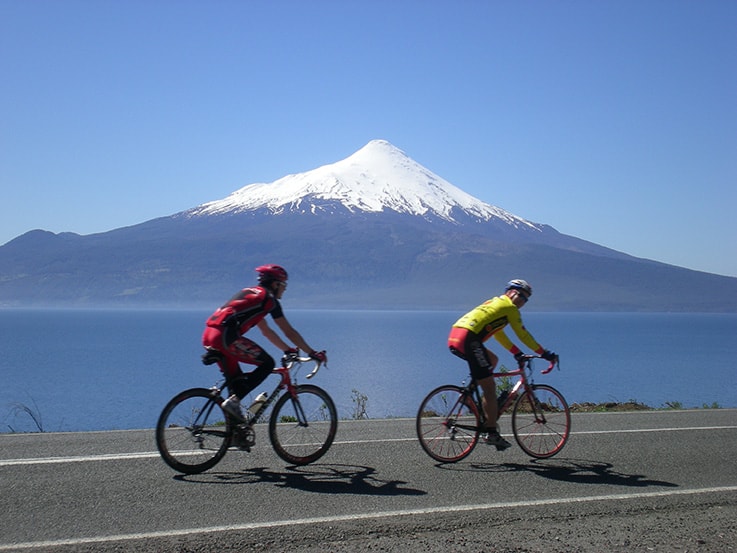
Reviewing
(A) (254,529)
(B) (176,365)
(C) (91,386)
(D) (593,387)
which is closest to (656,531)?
(A) (254,529)

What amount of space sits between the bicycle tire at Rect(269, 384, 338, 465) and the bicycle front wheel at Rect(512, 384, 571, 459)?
1876 mm

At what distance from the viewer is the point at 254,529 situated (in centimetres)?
Answer: 544

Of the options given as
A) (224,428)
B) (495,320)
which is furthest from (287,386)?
(495,320)

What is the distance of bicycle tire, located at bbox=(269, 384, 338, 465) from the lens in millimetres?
7582

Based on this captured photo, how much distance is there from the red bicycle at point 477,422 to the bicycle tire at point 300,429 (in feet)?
2.96

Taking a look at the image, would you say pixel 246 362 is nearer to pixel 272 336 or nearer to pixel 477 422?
pixel 272 336

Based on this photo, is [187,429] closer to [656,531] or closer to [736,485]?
[656,531]

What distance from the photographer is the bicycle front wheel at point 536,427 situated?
27.1 ft

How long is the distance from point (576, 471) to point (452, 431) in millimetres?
1217

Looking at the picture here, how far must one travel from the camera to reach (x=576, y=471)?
761cm

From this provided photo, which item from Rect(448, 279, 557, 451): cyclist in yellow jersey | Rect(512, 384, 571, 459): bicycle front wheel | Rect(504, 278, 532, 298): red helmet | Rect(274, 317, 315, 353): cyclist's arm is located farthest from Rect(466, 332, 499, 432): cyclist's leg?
Rect(274, 317, 315, 353): cyclist's arm

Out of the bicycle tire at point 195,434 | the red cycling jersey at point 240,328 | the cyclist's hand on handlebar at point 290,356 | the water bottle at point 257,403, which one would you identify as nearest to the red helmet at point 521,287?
the cyclist's hand on handlebar at point 290,356

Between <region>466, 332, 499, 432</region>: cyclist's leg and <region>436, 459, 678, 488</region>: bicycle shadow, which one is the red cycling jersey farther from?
<region>436, 459, 678, 488</region>: bicycle shadow

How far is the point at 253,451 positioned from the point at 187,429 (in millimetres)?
1162
